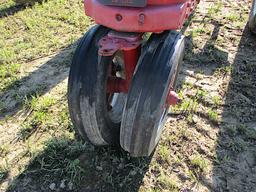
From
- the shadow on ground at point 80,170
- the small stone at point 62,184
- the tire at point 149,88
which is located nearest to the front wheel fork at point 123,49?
the tire at point 149,88

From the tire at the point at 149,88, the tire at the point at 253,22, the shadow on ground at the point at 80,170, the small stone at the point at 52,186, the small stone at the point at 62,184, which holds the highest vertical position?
the tire at the point at 149,88

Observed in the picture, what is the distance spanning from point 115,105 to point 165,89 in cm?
65

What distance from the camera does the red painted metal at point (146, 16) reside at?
197 cm

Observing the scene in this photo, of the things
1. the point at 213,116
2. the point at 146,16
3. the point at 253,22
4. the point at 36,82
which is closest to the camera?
the point at 146,16

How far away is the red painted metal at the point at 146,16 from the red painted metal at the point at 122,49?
45 millimetres

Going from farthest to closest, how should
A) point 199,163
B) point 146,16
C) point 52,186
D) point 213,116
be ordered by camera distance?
point 213,116
point 199,163
point 52,186
point 146,16

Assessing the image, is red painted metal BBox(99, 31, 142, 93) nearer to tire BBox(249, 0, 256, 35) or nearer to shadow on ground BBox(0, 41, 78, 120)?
shadow on ground BBox(0, 41, 78, 120)

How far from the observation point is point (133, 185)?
7.79 feet

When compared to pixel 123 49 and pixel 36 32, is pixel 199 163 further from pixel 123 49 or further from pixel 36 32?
pixel 36 32

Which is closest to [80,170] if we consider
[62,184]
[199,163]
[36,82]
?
[62,184]

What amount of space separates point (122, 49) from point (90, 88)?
11.5 inches

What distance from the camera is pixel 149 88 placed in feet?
6.61

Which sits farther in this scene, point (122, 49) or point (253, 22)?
point (253, 22)

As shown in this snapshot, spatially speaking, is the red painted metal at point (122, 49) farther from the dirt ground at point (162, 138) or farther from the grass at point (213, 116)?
the grass at point (213, 116)
